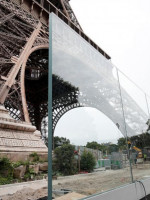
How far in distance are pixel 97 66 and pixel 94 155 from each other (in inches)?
32.3

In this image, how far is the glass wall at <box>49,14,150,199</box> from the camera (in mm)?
1021

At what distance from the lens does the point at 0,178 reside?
15.4 ft

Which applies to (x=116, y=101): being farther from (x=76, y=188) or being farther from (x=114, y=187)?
(x=76, y=188)

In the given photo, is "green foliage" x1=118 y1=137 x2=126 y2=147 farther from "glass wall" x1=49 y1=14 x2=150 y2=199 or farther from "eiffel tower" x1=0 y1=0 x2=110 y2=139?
"eiffel tower" x1=0 y1=0 x2=110 y2=139

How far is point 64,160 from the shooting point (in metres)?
0.96

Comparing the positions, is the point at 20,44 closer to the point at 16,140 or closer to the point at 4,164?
the point at 16,140

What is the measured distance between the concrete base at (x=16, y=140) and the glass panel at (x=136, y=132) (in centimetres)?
451

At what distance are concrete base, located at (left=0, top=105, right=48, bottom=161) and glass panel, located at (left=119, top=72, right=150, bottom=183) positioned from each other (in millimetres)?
4506

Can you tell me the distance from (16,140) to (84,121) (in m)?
5.47

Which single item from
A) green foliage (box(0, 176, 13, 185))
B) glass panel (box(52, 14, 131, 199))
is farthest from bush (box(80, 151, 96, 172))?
green foliage (box(0, 176, 13, 185))

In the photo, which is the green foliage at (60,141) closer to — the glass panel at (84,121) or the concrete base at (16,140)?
the glass panel at (84,121)

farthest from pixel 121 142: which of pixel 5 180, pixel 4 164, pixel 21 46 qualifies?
pixel 21 46

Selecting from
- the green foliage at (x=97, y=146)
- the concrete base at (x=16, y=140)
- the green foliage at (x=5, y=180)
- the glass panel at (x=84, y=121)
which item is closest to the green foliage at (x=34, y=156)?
the concrete base at (x=16, y=140)

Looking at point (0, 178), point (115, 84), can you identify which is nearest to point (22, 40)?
point (0, 178)
